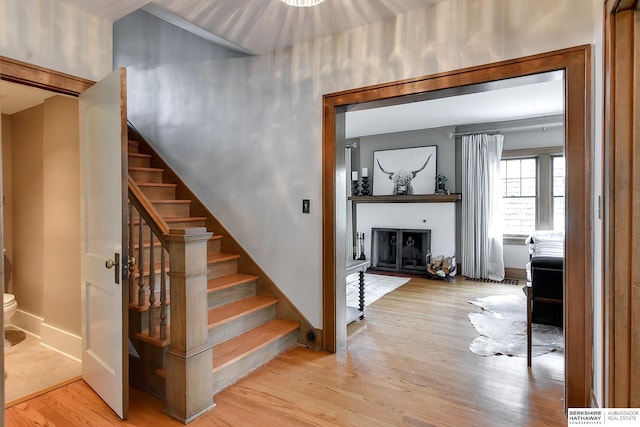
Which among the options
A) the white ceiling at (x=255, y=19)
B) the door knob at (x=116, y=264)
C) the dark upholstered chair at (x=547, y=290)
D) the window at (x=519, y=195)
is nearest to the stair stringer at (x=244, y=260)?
the white ceiling at (x=255, y=19)

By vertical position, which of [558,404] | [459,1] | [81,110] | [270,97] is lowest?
[558,404]

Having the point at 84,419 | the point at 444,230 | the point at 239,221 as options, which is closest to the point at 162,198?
the point at 239,221

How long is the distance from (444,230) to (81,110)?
5.24m

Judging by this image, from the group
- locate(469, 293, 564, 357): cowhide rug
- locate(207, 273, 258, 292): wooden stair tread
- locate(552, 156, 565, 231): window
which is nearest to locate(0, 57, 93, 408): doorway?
locate(207, 273, 258, 292): wooden stair tread

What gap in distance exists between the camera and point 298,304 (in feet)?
9.86

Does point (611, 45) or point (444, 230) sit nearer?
point (611, 45)

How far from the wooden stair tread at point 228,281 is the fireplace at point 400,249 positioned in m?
3.62

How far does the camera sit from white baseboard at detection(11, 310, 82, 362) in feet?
9.01

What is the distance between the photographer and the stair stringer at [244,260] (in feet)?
9.65

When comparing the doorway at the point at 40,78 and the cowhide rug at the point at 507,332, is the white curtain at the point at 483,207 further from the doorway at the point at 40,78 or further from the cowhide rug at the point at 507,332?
the doorway at the point at 40,78

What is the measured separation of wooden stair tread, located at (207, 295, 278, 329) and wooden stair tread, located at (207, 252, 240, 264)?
1.34ft

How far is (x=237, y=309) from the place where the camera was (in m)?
2.84

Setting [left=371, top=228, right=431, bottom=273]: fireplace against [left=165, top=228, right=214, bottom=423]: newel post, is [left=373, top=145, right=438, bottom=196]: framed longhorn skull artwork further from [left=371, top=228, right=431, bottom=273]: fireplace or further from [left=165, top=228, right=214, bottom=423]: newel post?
[left=165, top=228, right=214, bottom=423]: newel post

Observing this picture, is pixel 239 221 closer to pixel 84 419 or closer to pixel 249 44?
pixel 249 44
